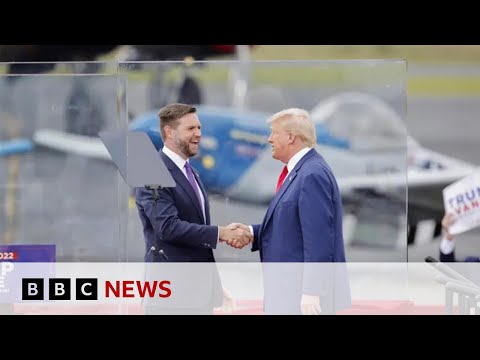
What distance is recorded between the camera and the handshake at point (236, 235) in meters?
4.57

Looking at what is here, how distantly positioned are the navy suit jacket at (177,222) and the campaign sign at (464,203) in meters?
1.30

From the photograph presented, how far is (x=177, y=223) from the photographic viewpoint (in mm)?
4523

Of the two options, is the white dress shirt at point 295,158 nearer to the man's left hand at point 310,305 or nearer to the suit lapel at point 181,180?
the suit lapel at point 181,180

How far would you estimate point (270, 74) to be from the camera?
179 inches

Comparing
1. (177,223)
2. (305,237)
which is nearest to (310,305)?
(305,237)

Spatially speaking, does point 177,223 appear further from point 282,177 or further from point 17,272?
point 17,272

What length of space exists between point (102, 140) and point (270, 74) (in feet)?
2.83

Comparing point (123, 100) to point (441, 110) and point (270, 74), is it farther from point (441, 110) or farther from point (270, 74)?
point (441, 110)

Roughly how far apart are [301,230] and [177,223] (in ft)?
1.95

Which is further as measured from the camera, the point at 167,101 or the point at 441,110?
the point at 441,110

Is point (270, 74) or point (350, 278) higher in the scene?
point (270, 74)

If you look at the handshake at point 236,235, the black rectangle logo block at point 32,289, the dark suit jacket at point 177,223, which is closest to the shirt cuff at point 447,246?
the handshake at point 236,235

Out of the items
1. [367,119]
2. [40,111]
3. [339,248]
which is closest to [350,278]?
[339,248]

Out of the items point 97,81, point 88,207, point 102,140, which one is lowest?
point 88,207
